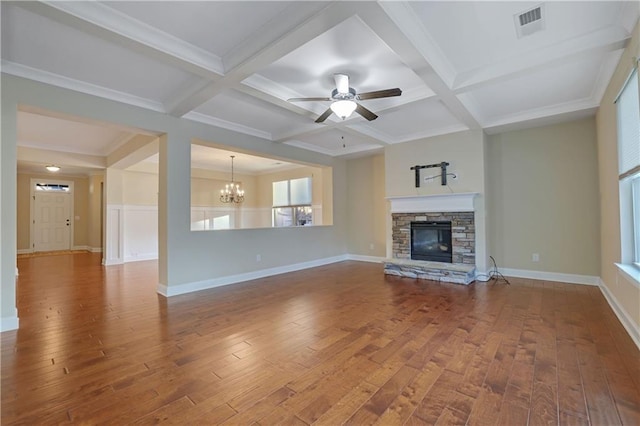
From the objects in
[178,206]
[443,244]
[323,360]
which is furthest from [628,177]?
[178,206]

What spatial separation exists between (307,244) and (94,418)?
4864 millimetres

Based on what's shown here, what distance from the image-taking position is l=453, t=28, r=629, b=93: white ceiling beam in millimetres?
2510

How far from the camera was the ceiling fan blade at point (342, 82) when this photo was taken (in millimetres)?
3110

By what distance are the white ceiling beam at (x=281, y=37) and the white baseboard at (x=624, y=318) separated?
11.4 ft

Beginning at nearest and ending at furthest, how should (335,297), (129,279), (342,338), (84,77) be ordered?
(342,338), (84,77), (335,297), (129,279)

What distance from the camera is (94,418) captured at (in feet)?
5.20

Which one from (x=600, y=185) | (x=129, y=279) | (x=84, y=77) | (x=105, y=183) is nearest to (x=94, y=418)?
(x=84, y=77)

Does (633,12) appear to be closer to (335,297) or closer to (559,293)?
(559,293)

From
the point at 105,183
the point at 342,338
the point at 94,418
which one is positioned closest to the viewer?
the point at 94,418

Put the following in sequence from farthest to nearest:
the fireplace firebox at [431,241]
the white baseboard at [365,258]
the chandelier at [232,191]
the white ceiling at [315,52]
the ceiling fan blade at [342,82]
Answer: the chandelier at [232,191], the white baseboard at [365,258], the fireplace firebox at [431,241], the ceiling fan blade at [342,82], the white ceiling at [315,52]

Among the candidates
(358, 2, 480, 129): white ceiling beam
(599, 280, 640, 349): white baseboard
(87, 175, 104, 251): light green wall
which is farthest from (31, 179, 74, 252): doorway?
(599, 280, 640, 349): white baseboard

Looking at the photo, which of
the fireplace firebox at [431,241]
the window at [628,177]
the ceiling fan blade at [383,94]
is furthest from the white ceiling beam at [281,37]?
the fireplace firebox at [431,241]

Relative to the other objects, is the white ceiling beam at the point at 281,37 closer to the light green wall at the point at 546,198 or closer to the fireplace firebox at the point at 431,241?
the fireplace firebox at the point at 431,241

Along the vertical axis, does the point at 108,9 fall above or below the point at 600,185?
above
